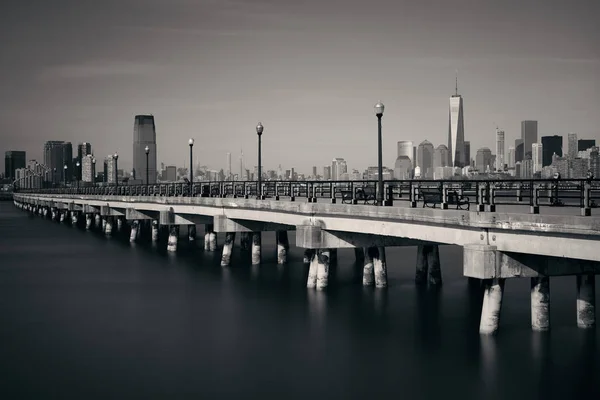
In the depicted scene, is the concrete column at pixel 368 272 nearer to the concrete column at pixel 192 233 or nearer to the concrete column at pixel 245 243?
the concrete column at pixel 245 243

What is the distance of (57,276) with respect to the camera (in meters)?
47.7

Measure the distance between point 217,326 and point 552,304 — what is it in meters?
14.2

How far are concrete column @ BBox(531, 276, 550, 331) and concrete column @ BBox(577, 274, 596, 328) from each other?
117 centimetres

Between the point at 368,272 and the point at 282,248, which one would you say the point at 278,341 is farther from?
the point at 282,248

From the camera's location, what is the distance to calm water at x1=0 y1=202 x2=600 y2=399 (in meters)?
21.5

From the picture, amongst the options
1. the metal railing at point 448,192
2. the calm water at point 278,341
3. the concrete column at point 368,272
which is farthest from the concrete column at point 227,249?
the concrete column at point 368,272

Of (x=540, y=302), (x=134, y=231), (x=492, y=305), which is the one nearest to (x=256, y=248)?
(x=492, y=305)

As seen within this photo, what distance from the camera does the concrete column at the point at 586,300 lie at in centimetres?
2400

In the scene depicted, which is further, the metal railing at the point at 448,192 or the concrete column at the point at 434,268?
the concrete column at the point at 434,268

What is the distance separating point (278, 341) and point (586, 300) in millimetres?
10621

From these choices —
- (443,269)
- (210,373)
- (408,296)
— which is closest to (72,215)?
(443,269)

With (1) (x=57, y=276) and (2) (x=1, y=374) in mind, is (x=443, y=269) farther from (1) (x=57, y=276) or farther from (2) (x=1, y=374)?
(2) (x=1, y=374)

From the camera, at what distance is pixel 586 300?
24672 millimetres

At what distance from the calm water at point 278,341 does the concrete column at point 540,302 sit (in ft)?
1.76
